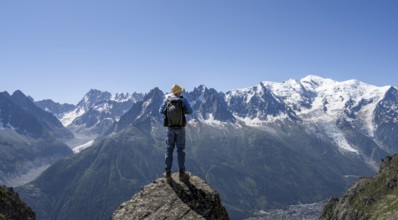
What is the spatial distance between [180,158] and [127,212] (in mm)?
4911

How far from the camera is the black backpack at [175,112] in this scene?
24.6m

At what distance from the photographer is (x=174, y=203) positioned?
22141mm

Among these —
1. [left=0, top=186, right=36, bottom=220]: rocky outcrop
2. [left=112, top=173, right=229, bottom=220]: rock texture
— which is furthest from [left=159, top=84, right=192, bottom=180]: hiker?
[left=0, top=186, right=36, bottom=220]: rocky outcrop

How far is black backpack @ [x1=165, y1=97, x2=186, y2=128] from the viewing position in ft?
80.6

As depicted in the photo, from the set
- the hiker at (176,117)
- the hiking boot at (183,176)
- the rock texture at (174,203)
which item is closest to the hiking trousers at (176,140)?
the hiker at (176,117)

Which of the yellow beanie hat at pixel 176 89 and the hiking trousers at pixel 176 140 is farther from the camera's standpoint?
the hiking trousers at pixel 176 140

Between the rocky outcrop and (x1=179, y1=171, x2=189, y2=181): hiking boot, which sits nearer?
(x1=179, y1=171, x2=189, y2=181): hiking boot

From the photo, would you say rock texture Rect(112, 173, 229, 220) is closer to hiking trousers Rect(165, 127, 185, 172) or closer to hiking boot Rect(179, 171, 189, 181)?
hiking boot Rect(179, 171, 189, 181)

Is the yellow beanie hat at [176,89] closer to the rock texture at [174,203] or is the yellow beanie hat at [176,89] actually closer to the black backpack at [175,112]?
the black backpack at [175,112]

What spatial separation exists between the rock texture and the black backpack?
3212 millimetres

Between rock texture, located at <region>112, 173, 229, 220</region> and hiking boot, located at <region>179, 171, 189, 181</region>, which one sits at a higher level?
hiking boot, located at <region>179, 171, 189, 181</region>

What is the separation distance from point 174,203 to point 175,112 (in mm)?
5000

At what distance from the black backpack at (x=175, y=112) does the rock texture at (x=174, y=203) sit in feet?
10.5

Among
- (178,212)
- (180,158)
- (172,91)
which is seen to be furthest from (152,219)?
(172,91)
